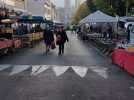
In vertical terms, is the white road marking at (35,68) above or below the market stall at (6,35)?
below

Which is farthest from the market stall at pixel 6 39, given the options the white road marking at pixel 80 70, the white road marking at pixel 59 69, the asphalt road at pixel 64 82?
the white road marking at pixel 80 70

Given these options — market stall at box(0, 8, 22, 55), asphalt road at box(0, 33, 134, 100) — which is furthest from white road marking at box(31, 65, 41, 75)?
market stall at box(0, 8, 22, 55)

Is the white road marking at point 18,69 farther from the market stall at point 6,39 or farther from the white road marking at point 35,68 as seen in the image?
the market stall at point 6,39

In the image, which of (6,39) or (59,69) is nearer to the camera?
(59,69)

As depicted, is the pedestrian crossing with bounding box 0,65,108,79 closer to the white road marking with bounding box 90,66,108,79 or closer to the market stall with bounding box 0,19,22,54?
the white road marking with bounding box 90,66,108,79

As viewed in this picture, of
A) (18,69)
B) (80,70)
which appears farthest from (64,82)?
(18,69)

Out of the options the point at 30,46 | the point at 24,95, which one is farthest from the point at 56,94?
the point at 30,46

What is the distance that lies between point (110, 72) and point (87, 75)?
161 centimetres

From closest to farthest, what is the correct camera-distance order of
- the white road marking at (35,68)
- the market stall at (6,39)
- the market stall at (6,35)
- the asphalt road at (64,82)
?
the asphalt road at (64,82), the white road marking at (35,68), the market stall at (6,39), the market stall at (6,35)

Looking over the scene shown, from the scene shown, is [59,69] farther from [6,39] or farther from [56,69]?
[6,39]

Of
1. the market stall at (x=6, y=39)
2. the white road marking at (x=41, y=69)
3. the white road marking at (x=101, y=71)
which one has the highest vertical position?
the market stall at (x=6, y=39)

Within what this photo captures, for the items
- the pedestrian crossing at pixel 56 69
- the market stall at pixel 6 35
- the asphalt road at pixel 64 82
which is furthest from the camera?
the market stall at pixel 6 35

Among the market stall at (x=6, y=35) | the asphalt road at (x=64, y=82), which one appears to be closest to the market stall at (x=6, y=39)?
A: the market stall at (x=6, y=35)

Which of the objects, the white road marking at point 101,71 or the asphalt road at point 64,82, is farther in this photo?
the white road marking at point 101,71
